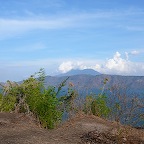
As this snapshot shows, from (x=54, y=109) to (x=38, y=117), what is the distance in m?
1.36

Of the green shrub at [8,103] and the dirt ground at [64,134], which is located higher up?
the green shrub at [8,103]

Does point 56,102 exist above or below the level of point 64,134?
above

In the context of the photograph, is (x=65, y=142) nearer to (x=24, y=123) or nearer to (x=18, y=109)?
(x=24, y=123)

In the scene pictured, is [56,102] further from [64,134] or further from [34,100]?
[64,134]

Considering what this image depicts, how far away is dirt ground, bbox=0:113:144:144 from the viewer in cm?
1609

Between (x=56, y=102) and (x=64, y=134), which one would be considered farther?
(x=56, y=102)

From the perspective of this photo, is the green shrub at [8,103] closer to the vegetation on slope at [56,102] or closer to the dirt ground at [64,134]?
the vegetation on slope at [56,102]

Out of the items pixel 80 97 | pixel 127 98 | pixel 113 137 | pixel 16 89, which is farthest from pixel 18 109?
pixel 113 137

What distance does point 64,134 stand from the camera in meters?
18.2

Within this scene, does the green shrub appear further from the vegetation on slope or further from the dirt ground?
the dirt ground

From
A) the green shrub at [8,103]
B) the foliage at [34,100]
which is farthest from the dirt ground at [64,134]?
the green shrub at [8,103]

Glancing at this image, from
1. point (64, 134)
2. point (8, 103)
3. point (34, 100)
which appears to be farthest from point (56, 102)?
point (64, 134)

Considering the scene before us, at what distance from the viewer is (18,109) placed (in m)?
26.2

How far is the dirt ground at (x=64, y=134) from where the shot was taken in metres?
16.1
